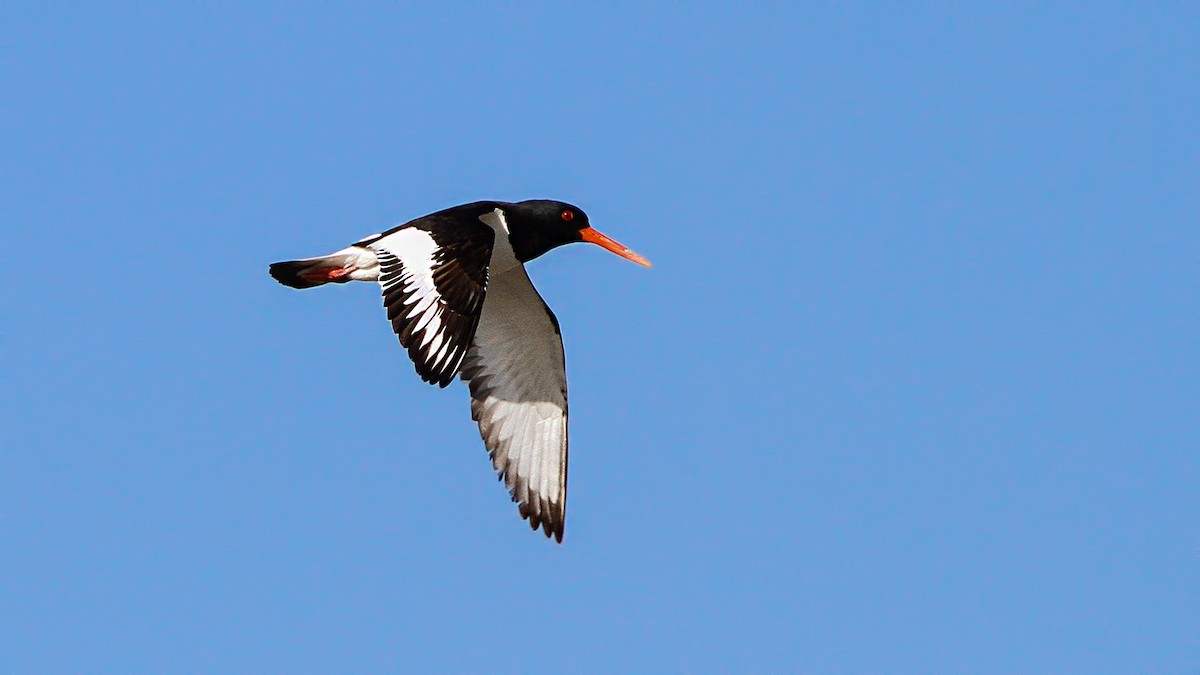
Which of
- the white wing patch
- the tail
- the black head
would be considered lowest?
the white wing patch

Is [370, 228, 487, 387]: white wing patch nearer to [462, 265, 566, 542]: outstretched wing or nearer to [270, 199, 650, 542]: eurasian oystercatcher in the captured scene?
[270, 199, 650, 542]: eurasian oystercatcher

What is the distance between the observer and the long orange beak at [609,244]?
15797 mm

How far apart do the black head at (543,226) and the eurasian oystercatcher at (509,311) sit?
0.03 feet

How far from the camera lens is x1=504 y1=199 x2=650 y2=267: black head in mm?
15148

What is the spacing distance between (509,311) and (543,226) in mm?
1086

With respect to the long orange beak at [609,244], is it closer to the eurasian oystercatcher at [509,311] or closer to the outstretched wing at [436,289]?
the eurasian oystercatcher at [509,311]

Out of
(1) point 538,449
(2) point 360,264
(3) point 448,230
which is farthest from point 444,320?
(1) point 538,449

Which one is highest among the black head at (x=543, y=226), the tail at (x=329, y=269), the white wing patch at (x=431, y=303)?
the black head at (x=543, y=226)

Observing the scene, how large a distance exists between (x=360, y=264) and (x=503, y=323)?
2.14 metres

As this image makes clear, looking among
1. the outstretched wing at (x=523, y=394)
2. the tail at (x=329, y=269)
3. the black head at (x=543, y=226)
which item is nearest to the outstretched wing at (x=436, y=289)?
the tail at (x=329, y=269)

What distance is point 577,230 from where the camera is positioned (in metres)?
15.7

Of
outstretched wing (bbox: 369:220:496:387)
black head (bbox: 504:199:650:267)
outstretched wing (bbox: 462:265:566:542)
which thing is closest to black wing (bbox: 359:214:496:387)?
outstretched wing (bbox: 369:220:496:387)

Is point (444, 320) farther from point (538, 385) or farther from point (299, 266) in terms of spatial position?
point (538, 385)

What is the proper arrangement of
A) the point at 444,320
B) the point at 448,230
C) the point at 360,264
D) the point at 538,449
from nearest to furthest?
1. the point at 444,320
2. the point at 448,230
3. the point at 360,264
4. the point at 538,449
